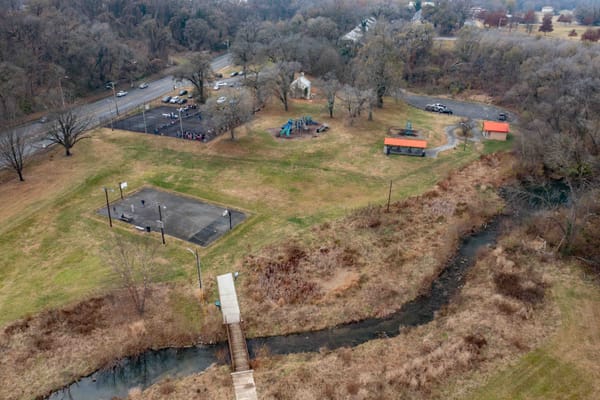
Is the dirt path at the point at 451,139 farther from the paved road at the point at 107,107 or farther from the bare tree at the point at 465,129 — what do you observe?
the paved road at the point at 107,107

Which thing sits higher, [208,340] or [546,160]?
[546,160]

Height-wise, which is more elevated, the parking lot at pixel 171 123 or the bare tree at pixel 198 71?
the bare tree at pixel 198 71

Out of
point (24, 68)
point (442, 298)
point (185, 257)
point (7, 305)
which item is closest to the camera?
point (7, 305)

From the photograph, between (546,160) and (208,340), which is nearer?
(208,340)

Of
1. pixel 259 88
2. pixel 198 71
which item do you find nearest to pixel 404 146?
pixel 259 88

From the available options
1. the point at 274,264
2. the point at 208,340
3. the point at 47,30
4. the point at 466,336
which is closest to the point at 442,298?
the point at 466,336

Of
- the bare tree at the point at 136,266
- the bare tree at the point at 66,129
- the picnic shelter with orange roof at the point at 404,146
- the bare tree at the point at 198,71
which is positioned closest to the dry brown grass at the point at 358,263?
the bare tree at the point at 136,266

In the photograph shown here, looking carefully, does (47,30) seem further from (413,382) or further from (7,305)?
(413,382)

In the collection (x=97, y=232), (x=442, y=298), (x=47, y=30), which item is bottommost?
(x=442, y=298)
